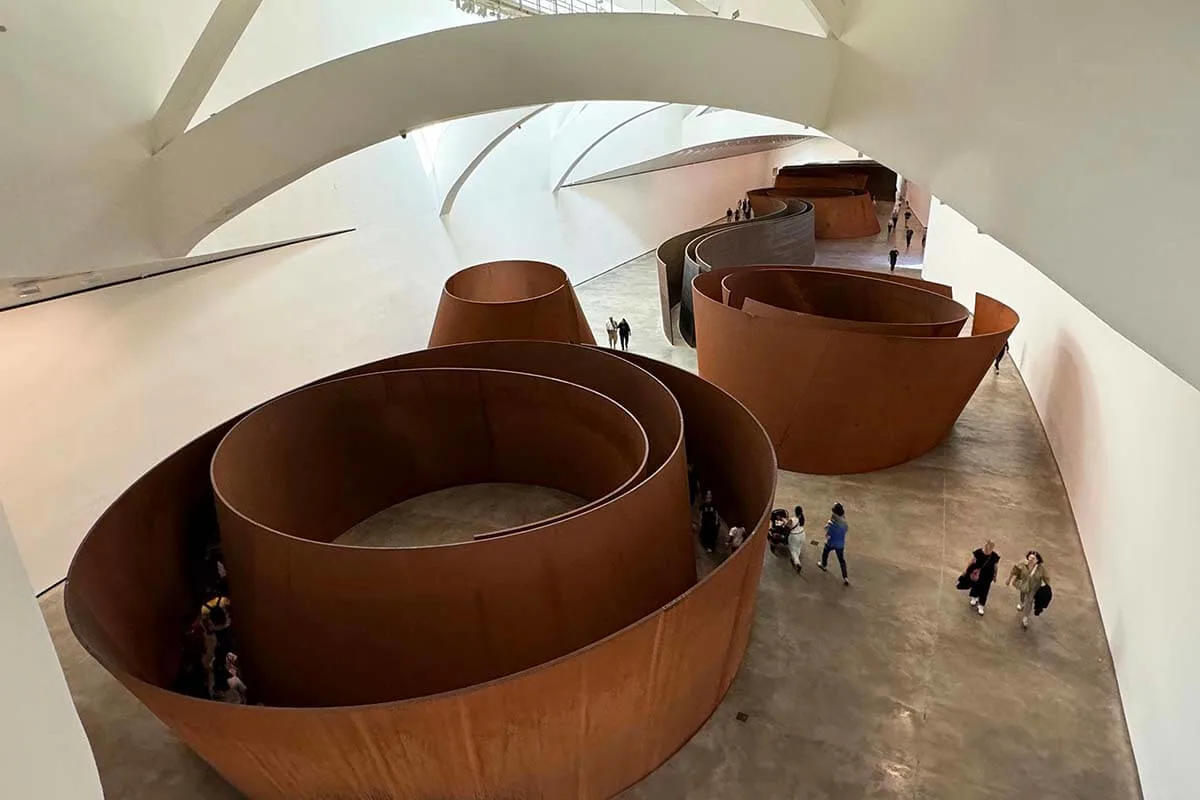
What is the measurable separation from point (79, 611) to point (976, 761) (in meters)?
7.13

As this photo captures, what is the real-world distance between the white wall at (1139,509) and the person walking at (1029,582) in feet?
2.09

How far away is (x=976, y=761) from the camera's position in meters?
5.72

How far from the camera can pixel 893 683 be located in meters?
6.46

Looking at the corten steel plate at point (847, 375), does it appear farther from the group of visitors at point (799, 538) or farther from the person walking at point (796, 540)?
the person walking at point (796, 540)

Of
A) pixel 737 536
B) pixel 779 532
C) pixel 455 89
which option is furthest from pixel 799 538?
pixel 455 89

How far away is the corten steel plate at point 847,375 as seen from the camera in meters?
9.12

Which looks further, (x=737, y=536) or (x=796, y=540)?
(x=796, y=540)

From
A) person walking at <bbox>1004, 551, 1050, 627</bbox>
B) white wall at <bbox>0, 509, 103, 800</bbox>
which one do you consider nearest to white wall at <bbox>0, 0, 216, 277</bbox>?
white wall at <bbox>0, 509, 103, 800</bbox>

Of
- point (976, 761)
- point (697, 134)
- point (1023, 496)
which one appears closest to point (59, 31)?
point (976, 761)

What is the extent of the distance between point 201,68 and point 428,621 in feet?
15.5

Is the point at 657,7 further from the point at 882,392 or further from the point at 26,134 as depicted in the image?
the point at 26,134

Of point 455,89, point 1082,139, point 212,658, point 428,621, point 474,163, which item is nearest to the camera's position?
point 1082,139

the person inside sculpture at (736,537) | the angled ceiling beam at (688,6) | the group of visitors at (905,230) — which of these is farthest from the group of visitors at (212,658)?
the group of visitors at (905,230)

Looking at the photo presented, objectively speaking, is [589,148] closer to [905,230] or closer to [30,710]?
[905,230]
